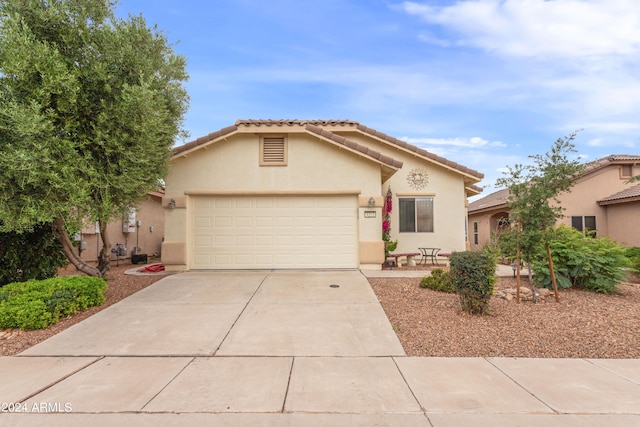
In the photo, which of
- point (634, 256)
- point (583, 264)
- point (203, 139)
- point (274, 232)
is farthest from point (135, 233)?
point (634, 256)

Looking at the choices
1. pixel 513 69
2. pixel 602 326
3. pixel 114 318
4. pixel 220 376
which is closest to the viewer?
pixel 220 376

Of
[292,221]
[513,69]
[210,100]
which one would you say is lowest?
[292,221]

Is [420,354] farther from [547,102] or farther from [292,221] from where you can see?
[547,102]

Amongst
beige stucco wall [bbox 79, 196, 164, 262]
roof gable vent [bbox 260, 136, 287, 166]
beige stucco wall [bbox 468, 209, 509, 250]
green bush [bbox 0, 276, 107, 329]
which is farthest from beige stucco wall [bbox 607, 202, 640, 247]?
beige stucco wall [bbox 79, 196, 164, 262]

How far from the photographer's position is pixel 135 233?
50.4ft

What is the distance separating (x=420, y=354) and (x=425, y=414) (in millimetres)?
1606

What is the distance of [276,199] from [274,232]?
1039 mm

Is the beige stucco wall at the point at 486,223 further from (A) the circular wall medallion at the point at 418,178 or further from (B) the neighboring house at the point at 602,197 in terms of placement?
(A) the circular wall medallion at the point at 418,178

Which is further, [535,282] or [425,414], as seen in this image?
[535,282]

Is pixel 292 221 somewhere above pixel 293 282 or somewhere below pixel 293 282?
above

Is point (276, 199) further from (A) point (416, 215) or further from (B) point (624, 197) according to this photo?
(B) point (624, 197)

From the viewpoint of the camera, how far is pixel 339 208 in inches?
426

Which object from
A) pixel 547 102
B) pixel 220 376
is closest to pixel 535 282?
pixel 220 376

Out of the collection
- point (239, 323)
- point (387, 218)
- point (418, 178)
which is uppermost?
point (418, 178)
